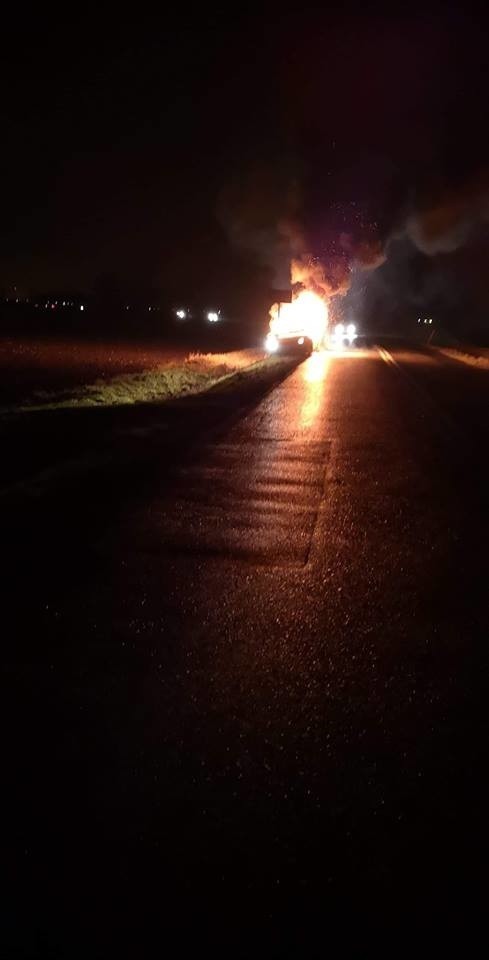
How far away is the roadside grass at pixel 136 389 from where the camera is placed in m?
18.7

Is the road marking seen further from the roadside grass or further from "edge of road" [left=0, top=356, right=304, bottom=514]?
the roadside grass

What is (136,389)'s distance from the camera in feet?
73.4

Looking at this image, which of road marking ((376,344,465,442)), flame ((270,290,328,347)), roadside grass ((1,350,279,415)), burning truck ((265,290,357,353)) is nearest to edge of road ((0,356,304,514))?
roadside grass ((1,350,279,415))

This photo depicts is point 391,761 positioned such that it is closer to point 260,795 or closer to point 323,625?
point 260,795

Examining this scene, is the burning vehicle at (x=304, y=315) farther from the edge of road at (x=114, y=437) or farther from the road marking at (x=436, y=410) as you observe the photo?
the edge of road at (x=114, y=437)

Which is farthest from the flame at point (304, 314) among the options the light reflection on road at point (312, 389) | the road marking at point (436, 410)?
the road marking at point (436, 410)

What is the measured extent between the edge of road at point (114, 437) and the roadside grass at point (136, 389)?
1.24 m

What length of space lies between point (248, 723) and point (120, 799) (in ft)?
2.68

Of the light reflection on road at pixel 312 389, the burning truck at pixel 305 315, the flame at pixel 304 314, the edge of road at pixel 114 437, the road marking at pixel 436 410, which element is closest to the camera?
the edge of road at pixel 114 437

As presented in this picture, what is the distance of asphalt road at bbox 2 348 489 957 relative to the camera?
8.73 feet

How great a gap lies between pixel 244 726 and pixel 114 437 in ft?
31.4

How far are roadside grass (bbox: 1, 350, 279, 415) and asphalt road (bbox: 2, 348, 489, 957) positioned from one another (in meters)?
10.7

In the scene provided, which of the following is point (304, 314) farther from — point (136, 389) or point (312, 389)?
point (136, 389)

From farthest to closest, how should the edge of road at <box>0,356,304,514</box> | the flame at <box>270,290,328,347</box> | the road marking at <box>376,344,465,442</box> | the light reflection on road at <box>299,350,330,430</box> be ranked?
the flame at <box>270,290,328,347</box> → the light reflection on road at <box>299,350,330,430</box> → the road marking at <box>376,344,465,442</box> → the edge of road at <box>0,356,304,514</box>
